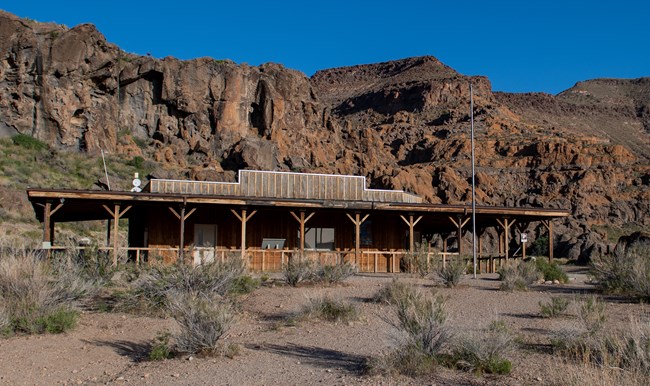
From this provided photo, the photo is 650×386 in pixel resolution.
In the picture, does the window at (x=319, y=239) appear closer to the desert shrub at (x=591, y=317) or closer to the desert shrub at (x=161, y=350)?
the desert shrub at (x=591, y=317)

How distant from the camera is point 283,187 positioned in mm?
25531

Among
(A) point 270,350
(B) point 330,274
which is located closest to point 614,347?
(A) point 270,350

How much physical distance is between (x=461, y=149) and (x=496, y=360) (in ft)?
250

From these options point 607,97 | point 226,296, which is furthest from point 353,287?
point 607,97

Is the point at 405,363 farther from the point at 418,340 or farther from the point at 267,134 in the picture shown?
the point at 267,134

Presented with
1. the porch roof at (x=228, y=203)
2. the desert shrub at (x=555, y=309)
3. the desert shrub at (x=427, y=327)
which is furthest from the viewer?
the porch roof at (x=228, y=203)

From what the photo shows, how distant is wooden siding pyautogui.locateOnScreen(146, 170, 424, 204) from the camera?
979 inches

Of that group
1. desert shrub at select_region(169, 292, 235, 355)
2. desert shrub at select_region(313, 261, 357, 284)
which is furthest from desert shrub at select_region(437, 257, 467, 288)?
desert shrub at select_region(169, 292, 235, 355)

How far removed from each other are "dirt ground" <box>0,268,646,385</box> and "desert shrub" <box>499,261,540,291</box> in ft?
7.57

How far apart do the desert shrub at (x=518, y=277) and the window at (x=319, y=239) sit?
324 inches

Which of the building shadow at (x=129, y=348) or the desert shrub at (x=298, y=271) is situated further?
the desert shrub at (x=298, y=271)

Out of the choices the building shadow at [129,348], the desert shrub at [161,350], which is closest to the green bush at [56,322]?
the building shadow at [129,348]

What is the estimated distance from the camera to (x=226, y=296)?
14.5 meters

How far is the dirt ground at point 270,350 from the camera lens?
27.6ft
